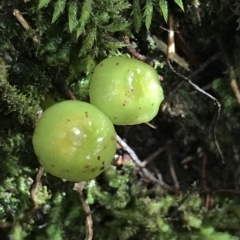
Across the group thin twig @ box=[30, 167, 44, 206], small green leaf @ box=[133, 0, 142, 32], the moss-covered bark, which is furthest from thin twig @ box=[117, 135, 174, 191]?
small green leaf @ box=[133, 0, 142, 32]

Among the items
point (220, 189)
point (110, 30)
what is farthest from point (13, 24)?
point (220, 189)

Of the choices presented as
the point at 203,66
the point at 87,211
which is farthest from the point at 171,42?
the point at 87,211

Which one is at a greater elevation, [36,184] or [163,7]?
[163,7]

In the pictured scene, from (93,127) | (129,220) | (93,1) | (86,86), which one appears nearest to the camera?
(93,127)

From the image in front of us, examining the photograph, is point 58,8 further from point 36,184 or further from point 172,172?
point 172,172

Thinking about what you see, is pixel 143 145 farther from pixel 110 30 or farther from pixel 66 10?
pixel 66 10

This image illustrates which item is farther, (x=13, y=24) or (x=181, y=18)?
(x=181, y=18)

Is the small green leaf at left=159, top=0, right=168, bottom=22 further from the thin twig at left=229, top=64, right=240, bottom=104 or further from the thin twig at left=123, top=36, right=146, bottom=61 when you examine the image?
the thin twig at left=229, top=64, right=240, bottom=104
